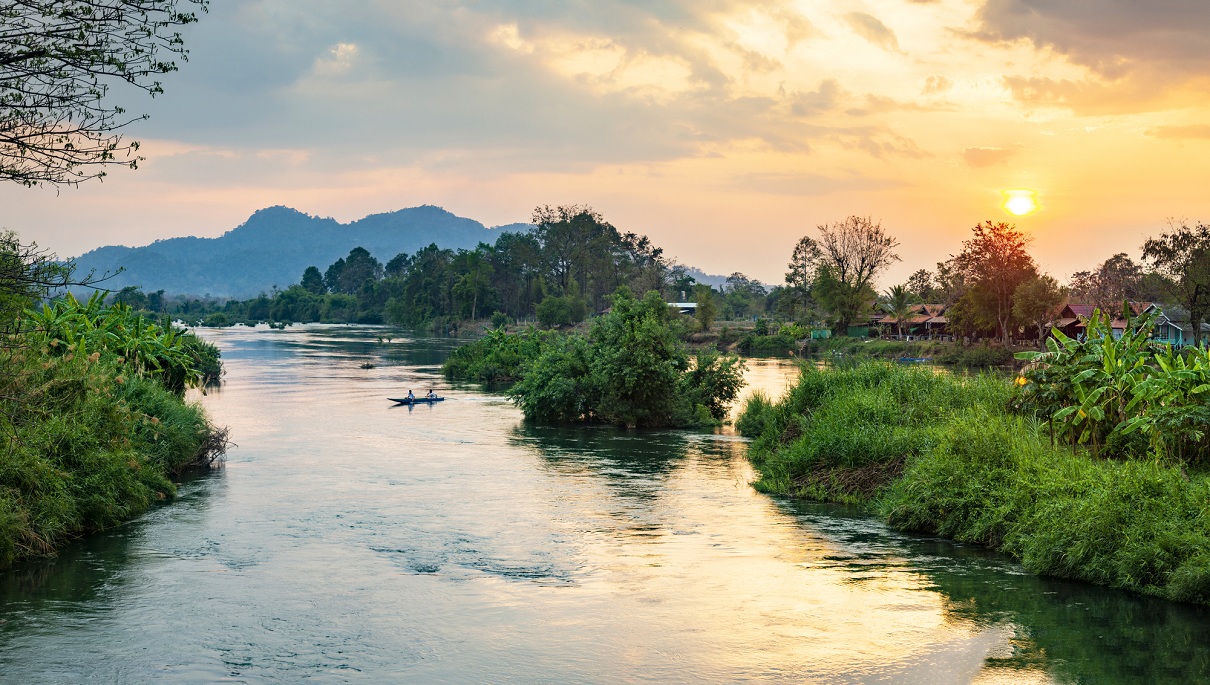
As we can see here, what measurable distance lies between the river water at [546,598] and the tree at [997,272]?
5797 cm

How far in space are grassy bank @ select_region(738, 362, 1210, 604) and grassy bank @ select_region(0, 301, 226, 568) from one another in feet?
40.6

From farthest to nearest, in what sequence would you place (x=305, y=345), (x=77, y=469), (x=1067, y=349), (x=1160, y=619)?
(x=305, y=345), (x=1067, y=349), (x=77, y=469), (x=1160, y=619)

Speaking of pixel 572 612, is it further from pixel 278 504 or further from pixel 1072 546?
pixel 278 504

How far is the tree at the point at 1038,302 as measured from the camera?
Result: 70.2m

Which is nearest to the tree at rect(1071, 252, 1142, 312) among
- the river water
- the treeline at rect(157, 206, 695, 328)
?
the treeline at rect(157, 206, 695, 328)

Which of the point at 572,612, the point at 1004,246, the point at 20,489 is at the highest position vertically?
the point at 1004,246

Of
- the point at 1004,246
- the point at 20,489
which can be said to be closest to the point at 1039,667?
the point at 20,489

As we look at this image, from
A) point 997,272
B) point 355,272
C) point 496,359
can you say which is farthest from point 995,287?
point 355,272

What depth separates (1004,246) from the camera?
78.0 m

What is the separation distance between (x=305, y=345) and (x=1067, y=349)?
77774mm

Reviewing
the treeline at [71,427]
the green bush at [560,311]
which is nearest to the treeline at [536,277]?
the green bush at [560,311]

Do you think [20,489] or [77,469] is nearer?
[20,489]

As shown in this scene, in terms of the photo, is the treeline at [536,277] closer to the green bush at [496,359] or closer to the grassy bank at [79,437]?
the green bush at [496,359]

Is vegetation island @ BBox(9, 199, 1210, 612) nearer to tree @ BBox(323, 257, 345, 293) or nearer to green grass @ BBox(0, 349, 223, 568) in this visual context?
green grass @ BBox(0, 349, 223, 568)
